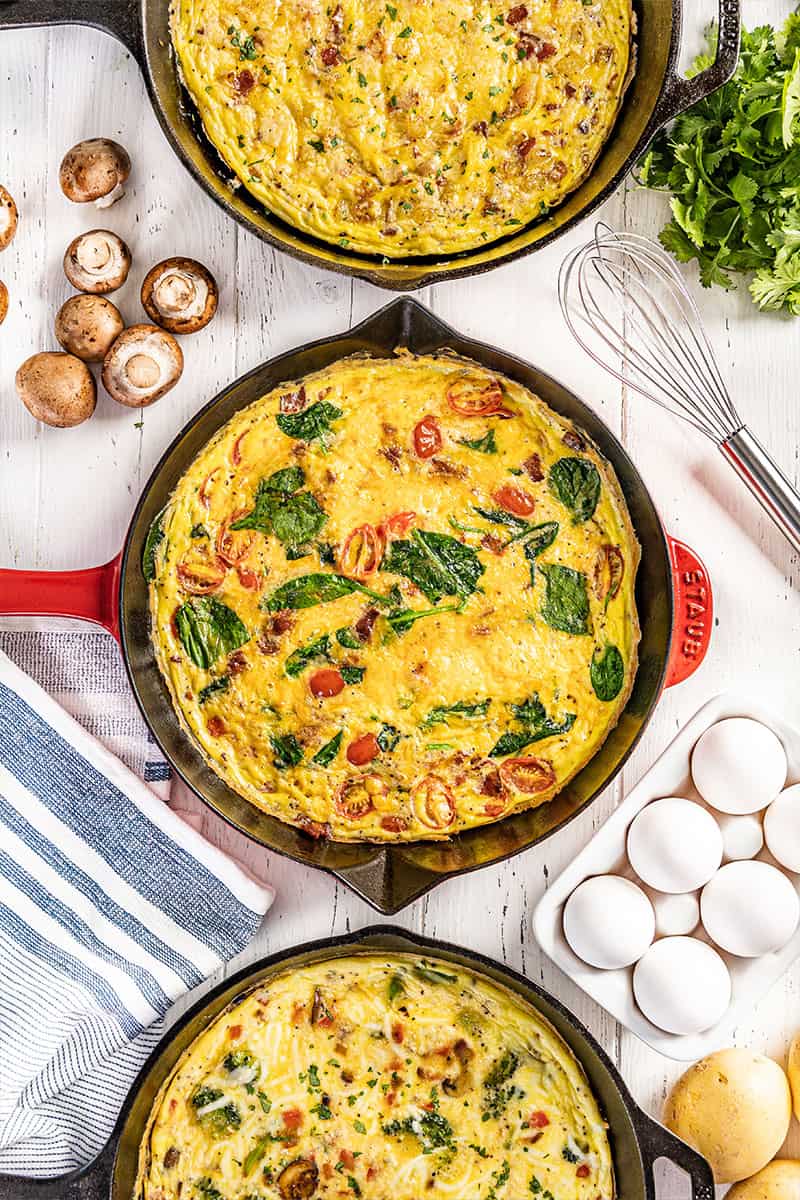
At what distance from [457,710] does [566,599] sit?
36 cm

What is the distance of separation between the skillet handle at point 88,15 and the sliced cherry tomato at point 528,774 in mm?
1813

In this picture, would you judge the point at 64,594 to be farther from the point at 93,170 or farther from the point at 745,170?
the point at 745,170

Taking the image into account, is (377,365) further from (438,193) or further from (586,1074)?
(586,1074)

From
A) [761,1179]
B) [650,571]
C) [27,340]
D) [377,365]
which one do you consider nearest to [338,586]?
[377,365]

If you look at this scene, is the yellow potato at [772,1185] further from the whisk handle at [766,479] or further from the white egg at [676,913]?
the whisk handle at [766,479]

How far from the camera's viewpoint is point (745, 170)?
9.20 ft

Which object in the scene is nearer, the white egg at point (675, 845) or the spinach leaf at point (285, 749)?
the spinach leaf at point (285, 749)

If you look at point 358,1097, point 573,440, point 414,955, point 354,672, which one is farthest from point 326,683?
point 358,1097

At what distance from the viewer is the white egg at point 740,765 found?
2781 millimetres

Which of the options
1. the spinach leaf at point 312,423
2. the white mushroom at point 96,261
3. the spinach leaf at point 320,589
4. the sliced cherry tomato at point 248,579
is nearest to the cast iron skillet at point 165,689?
the spinach leaf at point 312,423

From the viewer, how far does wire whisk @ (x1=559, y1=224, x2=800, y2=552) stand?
3021 mm

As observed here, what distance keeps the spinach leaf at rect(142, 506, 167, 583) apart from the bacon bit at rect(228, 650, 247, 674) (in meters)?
0.26

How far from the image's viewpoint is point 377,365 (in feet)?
8.86

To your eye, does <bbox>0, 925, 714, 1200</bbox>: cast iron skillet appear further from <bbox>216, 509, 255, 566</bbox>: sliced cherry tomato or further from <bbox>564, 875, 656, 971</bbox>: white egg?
<bbox>216, 509, 255, 566</bbox>: sliced cherry tomato
